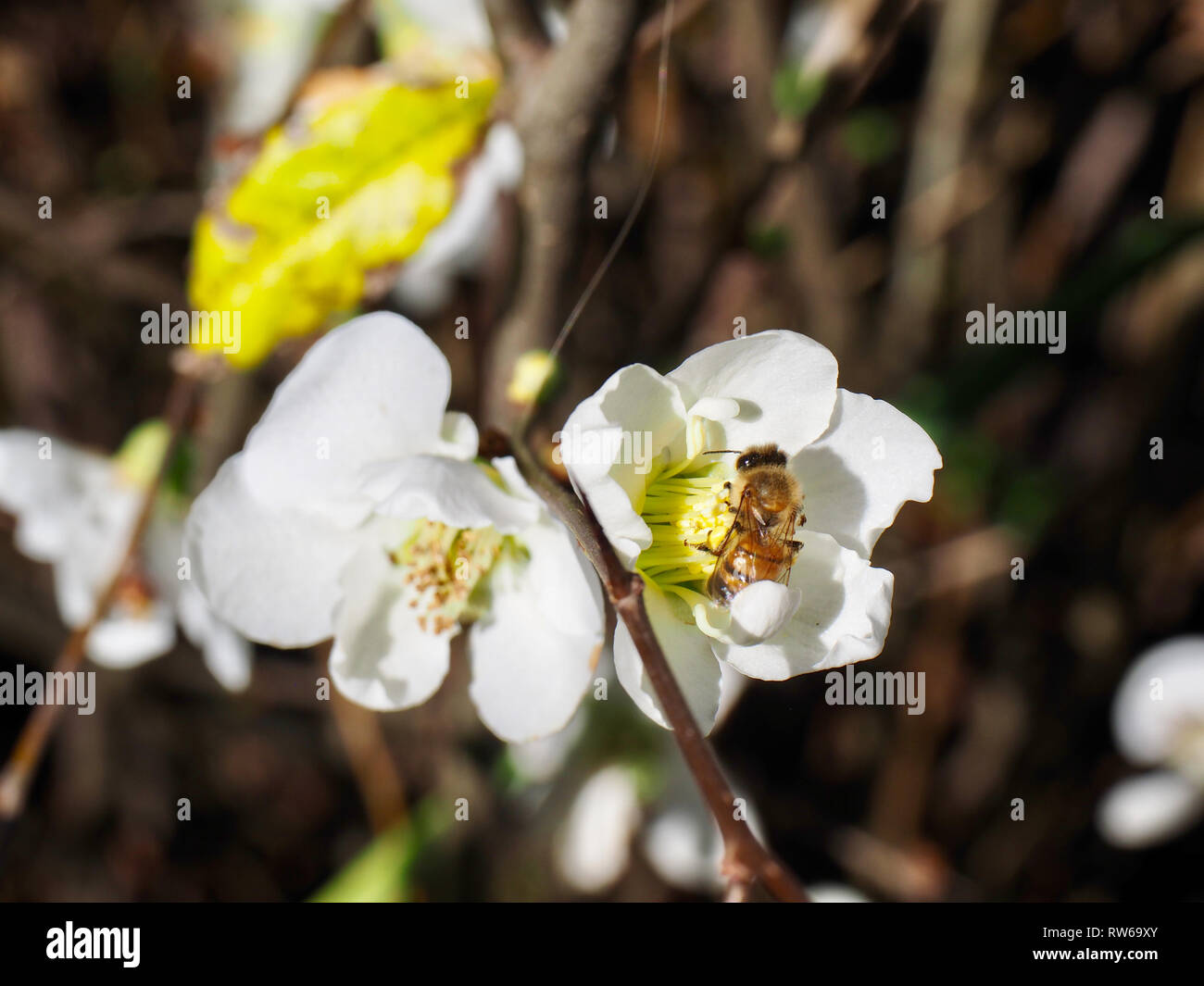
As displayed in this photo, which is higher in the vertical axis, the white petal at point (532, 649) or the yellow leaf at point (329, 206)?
the yellow leaf at point (329, 206)

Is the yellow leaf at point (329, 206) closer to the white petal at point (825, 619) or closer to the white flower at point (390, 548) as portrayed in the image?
the white flower at point (390, 548)

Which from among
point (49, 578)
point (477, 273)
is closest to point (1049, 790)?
point (477, 273)

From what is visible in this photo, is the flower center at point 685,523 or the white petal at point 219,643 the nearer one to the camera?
the flower center at point 685,523

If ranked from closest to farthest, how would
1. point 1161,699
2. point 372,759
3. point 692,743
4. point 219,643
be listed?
point 692,743, point 219,643, point 1161,699, point 372,759

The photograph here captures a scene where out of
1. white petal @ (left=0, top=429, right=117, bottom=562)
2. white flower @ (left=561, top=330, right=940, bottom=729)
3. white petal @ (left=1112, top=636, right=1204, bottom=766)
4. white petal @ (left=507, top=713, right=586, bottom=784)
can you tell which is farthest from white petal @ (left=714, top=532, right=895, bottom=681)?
white petal @ (left=1112, top=636, right=1204, bottom=766)

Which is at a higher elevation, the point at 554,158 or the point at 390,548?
the point at 554,158

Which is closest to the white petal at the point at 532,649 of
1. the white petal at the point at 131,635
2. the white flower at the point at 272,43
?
the white petal at the point at 131,635

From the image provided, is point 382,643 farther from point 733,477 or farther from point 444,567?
point 733,477

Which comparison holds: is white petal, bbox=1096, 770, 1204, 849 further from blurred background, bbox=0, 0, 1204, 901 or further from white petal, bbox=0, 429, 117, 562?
white petal, bbox=0, 429, 117, 562

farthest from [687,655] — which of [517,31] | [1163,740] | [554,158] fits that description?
[1163,740]
